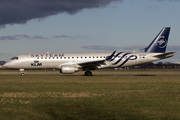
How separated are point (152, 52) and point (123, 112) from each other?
30674 millimetres

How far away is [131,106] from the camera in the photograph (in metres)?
10.1

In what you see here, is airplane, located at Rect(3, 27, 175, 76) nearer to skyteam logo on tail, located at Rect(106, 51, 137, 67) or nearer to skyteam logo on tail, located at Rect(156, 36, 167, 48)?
skyteam logo on tail, located at Rect(106, 51, 137, 67)

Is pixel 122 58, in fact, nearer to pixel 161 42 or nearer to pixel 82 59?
pixel 82 59

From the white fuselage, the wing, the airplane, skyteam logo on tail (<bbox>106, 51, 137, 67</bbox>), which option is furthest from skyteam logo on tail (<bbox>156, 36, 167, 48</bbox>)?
the wing

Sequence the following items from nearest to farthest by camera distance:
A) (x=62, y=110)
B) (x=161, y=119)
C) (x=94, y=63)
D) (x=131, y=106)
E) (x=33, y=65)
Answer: (x=161, y=119), (x=62, y=110), (x=131, y=106), (x=94, y=63), (x=33, y=65)

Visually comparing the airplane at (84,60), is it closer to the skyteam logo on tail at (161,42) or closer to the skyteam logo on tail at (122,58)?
the skyteam logo on tail at (122,58)

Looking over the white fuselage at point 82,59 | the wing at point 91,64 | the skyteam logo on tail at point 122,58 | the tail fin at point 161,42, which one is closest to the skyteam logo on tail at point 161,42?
the tail fin at point 161,42

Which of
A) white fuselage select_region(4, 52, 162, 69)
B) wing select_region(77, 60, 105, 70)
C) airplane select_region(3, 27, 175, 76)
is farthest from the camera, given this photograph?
white fuselage select_region(4, 52, 162, 69)

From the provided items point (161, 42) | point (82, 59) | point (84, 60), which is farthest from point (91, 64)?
point (161, 42)

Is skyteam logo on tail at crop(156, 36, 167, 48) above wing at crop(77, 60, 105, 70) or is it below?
above

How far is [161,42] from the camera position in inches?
1490

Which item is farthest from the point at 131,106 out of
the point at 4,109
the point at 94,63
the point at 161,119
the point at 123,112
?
the point at 94,63

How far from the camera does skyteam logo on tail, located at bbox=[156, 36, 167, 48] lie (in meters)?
37.8

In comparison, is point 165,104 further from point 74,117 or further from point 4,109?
point 4,109
